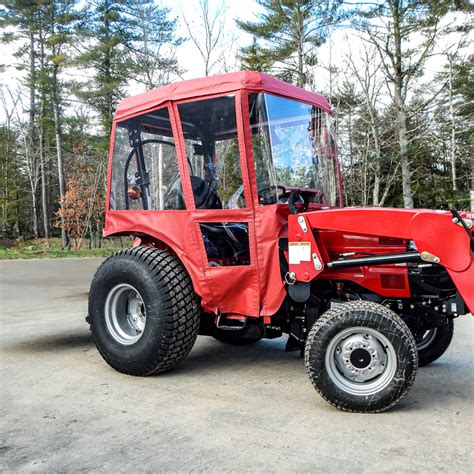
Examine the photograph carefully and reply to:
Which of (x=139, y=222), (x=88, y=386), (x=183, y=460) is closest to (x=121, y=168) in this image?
(x=139, y=222)

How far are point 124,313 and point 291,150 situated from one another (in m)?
2.08

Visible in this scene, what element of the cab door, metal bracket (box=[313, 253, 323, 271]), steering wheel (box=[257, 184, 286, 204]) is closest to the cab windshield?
steering wheel (box=[257, 184, 286, 204])

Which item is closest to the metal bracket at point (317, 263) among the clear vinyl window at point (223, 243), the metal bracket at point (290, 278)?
the metal bracket at point (290, 278)

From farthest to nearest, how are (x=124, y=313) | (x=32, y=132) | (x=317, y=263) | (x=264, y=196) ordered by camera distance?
(x=32, y=132), (x=124, y=313), (x=264, y=196), (x=317, y=263)

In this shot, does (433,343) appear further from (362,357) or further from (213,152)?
(213,152)

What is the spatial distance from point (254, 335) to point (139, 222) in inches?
56.3

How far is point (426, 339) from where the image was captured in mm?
4500

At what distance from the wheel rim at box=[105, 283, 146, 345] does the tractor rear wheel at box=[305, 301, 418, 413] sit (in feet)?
5.72

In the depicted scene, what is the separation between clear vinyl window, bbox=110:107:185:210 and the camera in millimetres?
4344

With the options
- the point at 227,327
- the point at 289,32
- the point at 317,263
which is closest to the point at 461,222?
the point at 317,263

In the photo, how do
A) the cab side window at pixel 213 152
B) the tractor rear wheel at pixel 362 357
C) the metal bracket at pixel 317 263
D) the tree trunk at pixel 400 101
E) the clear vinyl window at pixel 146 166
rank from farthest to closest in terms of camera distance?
the tree trunk at pixel 400 101, the clear vinyl window at pixel 146 166, the cab side window at pixel 213 152, the metal bracket at pixel 317 263, the tractor rear wheel at pixel 362 357

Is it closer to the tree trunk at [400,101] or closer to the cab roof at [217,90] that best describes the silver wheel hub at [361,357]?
the cab roof at [217,90]

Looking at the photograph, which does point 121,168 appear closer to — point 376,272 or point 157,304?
point 157,304

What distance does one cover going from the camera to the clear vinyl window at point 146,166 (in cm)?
434
